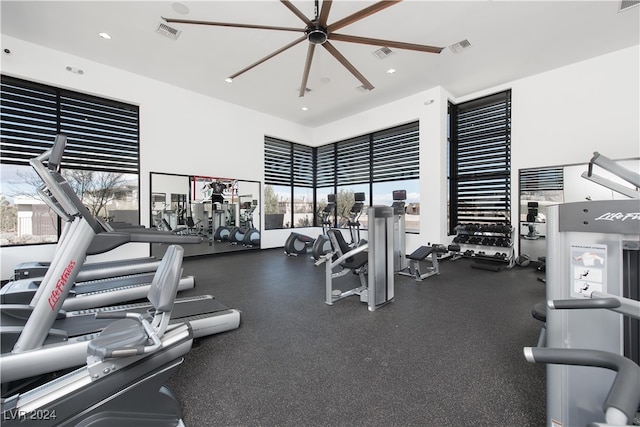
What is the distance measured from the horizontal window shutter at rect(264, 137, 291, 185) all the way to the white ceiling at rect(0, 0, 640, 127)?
1983 mm

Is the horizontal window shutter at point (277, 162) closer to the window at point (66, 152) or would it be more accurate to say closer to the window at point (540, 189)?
the window at point (66, 152)

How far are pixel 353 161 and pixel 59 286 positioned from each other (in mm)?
7088

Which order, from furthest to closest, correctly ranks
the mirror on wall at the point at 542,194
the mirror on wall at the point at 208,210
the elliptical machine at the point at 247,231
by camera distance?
the elliptical machine at the point at 247,231 < the mirror on wall at the point at 208,210 < the mirror on wall at the point at 542,194

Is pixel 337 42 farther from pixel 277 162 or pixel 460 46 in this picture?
pixel 277 162

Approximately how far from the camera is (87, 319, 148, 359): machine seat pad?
1.26 metres

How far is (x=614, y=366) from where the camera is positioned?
0.62 meters

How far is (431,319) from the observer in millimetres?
2830

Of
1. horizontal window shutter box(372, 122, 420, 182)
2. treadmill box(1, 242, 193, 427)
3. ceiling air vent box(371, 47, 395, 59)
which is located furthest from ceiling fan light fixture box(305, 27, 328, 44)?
horizontal window shutter box(372, 122, 420, 182)

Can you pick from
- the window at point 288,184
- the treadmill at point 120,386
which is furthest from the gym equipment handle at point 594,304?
the window at point 288,184

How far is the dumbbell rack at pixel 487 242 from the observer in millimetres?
5398

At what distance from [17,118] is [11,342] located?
4.63 meters

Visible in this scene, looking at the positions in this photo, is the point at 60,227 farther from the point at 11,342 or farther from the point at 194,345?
the point at 194,345

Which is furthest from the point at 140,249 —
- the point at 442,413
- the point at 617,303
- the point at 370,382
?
the point at 617,303

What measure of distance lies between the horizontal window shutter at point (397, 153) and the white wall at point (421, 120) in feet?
0.86
